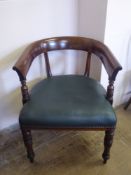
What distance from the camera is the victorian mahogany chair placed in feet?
3.79

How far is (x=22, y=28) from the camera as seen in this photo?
1.40 metres

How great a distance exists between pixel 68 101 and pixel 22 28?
2.01 feet

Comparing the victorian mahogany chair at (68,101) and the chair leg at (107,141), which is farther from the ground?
the victorian mahogany chair at (68,101)

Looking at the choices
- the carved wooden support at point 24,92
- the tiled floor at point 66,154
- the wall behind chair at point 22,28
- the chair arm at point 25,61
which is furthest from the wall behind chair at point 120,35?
the carved wooden support at point 24,92

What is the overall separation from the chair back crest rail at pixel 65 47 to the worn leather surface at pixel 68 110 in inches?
3.3

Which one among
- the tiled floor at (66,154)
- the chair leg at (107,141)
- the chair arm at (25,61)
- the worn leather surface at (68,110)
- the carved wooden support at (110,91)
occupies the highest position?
the chair arm at (25,61)

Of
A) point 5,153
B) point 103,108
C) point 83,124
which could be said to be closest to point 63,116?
point 83,124

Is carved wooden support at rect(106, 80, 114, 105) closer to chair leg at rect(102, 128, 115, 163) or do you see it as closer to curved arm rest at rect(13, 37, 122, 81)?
curved arm rest at rect(13, 37, 122, 81)

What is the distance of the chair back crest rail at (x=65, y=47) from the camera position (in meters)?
1.18

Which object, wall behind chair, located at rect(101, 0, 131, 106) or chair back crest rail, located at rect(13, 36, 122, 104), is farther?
wall behind chair, located at rect(101, 0, 131, 106)

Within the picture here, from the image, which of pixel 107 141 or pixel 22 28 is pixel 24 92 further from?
pixel 107 141

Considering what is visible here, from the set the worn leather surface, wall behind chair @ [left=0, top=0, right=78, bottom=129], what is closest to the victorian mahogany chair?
the worn leather surface

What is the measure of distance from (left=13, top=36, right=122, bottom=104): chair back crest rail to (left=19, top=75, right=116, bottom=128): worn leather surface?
0.08 m

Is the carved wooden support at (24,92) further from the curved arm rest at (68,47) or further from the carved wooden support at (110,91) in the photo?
the carved wooden support at (110,91)
